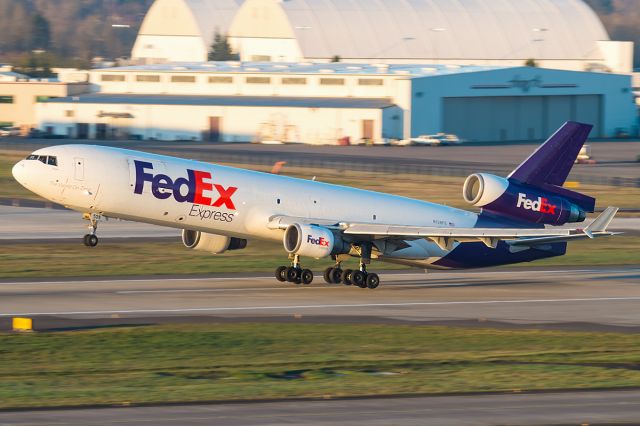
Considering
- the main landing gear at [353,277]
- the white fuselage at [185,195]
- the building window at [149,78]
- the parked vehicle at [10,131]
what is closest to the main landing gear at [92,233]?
the white fuselage at [185,195]

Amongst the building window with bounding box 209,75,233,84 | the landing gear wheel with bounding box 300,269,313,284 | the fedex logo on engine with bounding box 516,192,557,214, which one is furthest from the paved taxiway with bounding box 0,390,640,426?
the building window with bounding box 209,75,233,84

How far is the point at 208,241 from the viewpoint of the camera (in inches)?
1874

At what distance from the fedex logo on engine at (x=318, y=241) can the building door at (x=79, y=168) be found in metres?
9.19

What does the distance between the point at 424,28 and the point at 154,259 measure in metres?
134

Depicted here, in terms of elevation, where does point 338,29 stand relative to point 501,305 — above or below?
above

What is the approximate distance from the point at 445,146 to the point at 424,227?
10277 cm

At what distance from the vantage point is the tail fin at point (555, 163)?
161ft

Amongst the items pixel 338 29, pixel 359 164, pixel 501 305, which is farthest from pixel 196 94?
pixel 501 305

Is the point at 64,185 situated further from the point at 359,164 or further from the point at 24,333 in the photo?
the point at 359,164

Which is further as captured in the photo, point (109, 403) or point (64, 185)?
point (64, 185)

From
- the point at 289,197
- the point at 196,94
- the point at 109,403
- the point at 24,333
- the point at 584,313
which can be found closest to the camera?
the point at 109,403

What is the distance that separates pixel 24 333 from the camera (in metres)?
36.2

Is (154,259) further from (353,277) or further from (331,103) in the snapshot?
(331,103)

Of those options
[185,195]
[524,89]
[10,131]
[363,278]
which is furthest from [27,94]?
[185,195]
